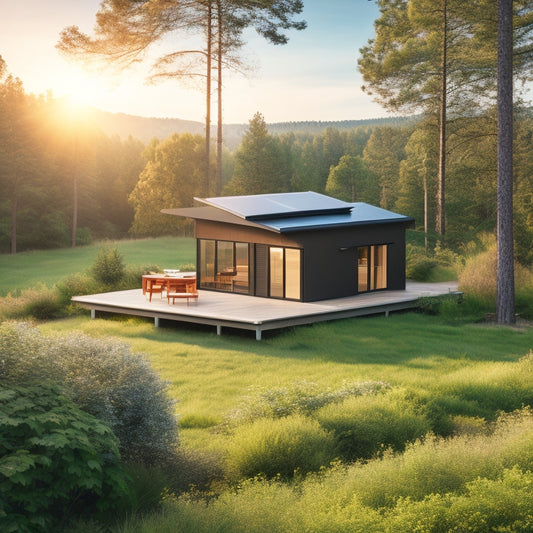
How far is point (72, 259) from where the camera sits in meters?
34.1

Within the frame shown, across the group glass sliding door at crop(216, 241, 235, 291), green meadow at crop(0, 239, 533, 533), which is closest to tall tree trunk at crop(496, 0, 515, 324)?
green meadow at crop(0, 239, 533, 533)

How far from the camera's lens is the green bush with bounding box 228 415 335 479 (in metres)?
6.30

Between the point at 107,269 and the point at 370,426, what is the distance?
12796mm

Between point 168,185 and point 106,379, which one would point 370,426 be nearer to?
point 106,379

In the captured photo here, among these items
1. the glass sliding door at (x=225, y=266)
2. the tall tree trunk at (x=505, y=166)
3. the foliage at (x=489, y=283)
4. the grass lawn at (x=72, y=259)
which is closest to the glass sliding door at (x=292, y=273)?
the glass sliding door at (x=225, y=266)

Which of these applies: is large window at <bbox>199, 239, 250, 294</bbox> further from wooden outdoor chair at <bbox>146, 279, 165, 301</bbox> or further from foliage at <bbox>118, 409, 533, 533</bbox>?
foliage at <bbox>118, 409, 533, 533</bbox>

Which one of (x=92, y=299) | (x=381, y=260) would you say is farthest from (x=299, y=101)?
(x=92, y=299)

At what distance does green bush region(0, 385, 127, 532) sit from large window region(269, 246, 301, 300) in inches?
445

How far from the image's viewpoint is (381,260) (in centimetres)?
1842

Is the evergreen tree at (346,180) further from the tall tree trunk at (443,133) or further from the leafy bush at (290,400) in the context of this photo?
the leafy bush at (290,400)

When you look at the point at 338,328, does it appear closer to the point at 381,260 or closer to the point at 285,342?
the point at 285,342

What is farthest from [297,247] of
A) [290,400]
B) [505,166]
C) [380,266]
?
[290,400]

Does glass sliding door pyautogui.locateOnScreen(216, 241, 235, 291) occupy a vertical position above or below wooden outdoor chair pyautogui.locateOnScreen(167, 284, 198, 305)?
above

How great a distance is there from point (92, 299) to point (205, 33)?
11628 mm
